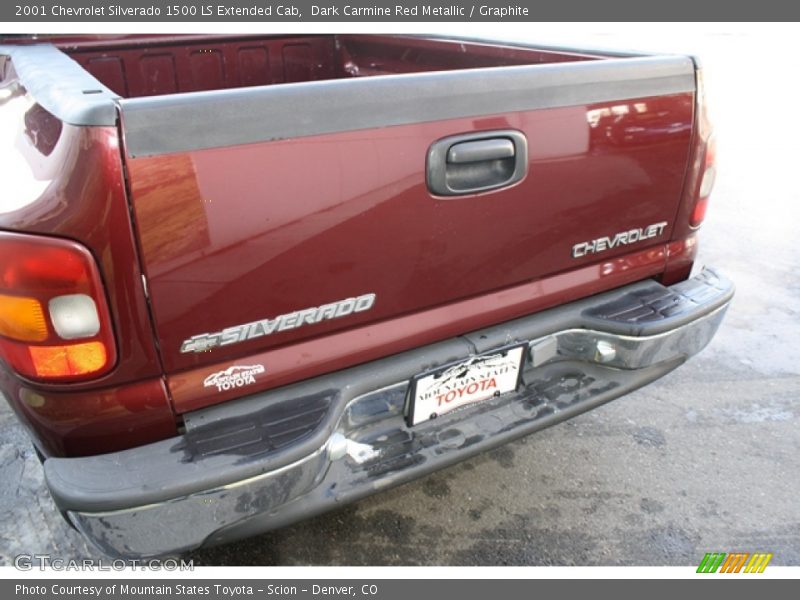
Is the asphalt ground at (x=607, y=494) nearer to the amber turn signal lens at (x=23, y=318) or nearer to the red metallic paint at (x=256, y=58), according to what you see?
the red metallic paint at (x=256, y=58)

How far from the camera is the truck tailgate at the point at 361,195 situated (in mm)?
1472

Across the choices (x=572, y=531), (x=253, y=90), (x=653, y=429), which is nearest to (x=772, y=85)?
(x=653, y=429)

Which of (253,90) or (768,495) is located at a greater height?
(253,90)

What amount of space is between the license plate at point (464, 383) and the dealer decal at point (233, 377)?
0.49 metres

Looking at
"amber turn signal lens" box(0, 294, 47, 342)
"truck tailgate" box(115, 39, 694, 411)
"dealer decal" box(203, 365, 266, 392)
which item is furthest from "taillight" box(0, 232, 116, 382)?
"dealer decal" box(203, 365, 266, 392)

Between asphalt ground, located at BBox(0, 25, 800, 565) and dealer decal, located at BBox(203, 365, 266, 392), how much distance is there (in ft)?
2.87

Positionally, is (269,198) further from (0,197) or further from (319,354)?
(0,197)

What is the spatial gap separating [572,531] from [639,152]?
1393 mm

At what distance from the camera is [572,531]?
2.39 meters

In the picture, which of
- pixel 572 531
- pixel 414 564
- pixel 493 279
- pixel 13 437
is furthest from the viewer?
pixel 13 437

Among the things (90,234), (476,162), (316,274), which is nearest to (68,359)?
(90,234)

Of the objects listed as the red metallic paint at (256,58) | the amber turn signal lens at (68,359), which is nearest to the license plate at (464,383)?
the amber turn signal lens at (68,359)
